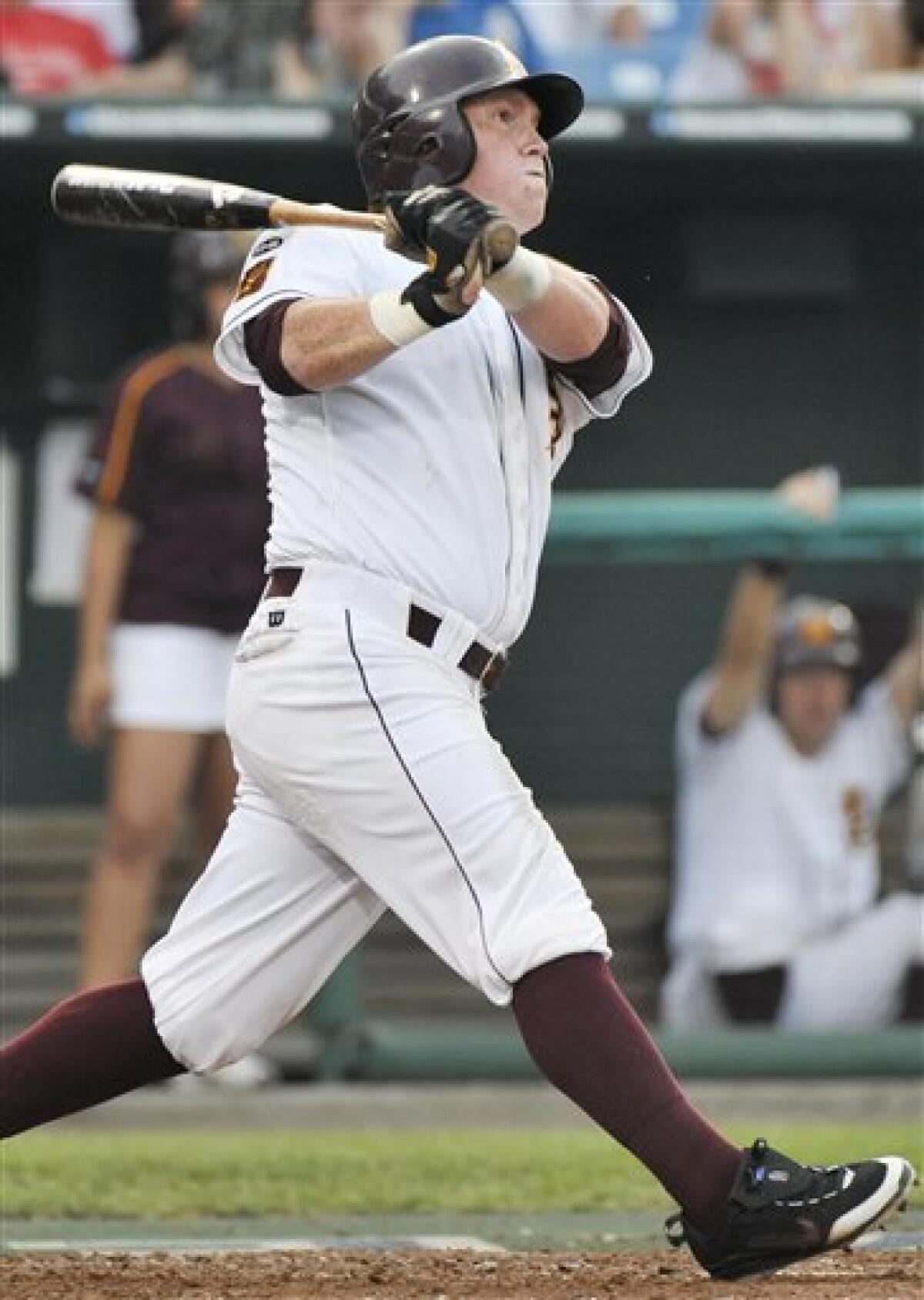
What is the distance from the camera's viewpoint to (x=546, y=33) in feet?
29.1

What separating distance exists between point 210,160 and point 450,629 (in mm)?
5542

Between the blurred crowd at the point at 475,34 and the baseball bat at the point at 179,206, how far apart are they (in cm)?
450

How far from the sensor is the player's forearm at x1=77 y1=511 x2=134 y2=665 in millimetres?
7230

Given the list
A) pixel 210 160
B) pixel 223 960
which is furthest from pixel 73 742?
pixel 223 960

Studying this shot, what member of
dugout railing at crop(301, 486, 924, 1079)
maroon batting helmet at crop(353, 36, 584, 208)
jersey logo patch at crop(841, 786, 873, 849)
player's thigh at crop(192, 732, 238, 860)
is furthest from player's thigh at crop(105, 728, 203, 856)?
maroon batting helmet at crop(353, 36, 584, 208)

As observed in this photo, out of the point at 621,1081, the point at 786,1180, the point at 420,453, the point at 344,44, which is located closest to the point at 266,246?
the point at 420,453

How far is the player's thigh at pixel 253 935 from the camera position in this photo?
3963 millimetres

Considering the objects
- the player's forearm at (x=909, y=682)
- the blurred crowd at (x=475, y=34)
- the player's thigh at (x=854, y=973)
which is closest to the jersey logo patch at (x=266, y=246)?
the player's thigh at (x=854, y=973)

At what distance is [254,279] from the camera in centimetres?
391

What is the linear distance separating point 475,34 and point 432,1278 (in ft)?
16.9

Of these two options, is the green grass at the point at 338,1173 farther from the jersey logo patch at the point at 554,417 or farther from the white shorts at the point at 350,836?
the jersey logo patch at the point at 554,417

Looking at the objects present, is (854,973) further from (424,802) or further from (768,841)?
(424,802)

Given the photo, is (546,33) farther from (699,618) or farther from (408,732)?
(408,732)

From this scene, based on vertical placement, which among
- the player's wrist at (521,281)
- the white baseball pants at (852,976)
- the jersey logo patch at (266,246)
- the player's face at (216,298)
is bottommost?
the white baseball pants at (852,976)
